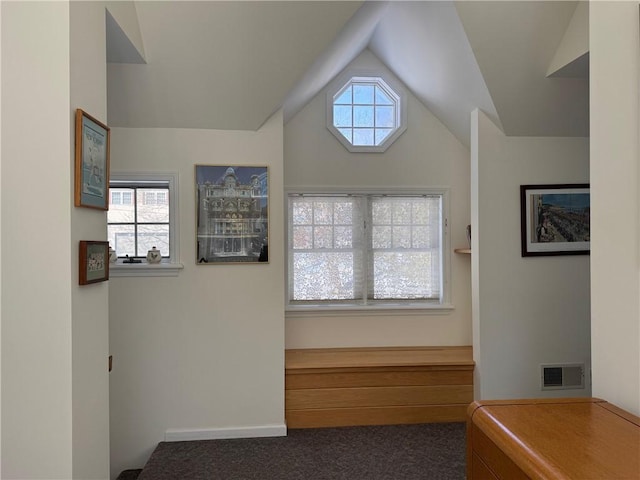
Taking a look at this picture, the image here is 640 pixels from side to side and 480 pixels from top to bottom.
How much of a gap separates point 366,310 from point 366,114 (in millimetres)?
1785

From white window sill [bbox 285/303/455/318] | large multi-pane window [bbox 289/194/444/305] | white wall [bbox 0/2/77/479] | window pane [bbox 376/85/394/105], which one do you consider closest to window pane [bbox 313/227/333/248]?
large multi-pane window [bbox 289/194/444/305]

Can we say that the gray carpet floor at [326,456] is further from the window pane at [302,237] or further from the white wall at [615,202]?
the window pane at [302,237]

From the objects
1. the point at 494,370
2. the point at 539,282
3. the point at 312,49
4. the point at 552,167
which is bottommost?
the point at 494,370

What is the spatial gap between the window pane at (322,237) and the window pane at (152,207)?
1.32 m

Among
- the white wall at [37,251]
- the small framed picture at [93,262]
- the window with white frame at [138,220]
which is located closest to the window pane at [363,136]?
the window with white frame at [138,220]

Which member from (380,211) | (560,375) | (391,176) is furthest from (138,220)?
(560,375)

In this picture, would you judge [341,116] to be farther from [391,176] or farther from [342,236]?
[342,236]

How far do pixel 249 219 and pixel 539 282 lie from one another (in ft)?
7.27

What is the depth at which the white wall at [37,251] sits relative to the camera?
1.69 meters

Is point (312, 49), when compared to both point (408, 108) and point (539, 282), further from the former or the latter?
Result: point (539, 282)

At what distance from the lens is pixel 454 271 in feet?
13.8

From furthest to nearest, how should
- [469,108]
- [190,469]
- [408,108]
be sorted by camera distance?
[408,108] → [469,108] → [190,469]

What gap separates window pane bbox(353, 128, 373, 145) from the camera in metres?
4.17

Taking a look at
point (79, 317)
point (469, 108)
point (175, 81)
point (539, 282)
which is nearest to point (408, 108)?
point (469, 108)
